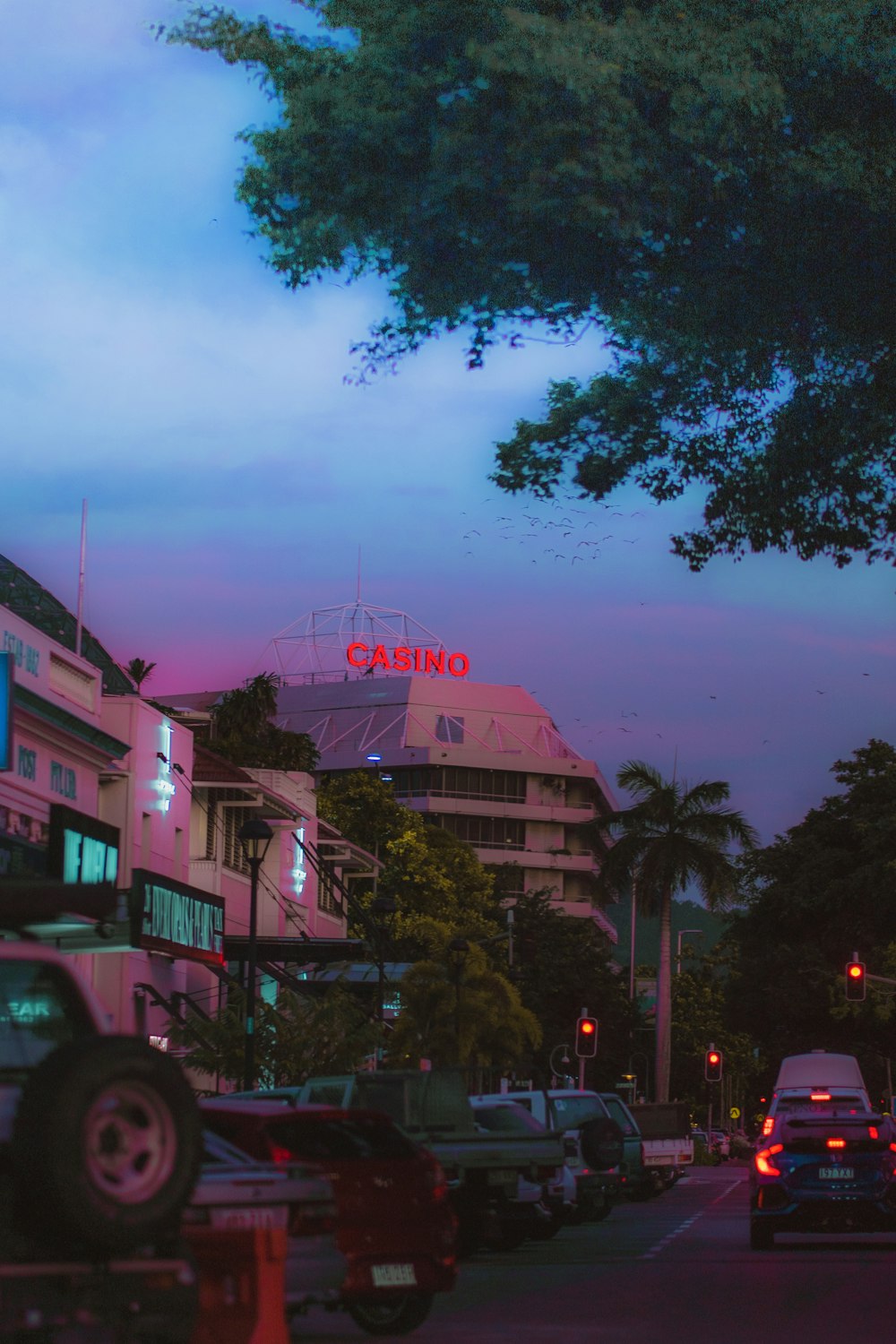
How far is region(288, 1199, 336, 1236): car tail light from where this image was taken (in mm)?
10070

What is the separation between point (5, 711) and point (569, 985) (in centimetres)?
5559

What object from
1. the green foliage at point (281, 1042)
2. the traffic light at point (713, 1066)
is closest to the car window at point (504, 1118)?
the green foliage at point (281, 1042)

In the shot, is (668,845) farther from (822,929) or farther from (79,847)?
(79,847)

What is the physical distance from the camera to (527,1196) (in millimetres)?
21438

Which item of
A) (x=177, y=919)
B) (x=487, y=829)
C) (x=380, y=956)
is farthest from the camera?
(x=487, y=829)

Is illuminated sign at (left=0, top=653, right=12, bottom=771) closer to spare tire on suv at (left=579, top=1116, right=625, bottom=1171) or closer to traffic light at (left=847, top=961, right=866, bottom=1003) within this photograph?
spare tire on suv at (left=579, top=1116, right=625, bottom=1171)

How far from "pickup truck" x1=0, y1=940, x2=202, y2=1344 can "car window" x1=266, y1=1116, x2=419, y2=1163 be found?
4.74 m

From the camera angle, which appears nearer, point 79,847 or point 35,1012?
point 35,1012

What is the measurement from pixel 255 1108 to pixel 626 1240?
12983 mm

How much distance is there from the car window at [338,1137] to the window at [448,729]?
119500mm

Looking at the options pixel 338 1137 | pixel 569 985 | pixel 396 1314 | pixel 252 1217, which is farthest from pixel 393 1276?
pixel 569 985

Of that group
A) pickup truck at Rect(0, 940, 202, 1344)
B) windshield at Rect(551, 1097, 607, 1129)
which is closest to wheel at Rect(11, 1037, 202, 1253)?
pickup truck at Rect(0, 940, 202, 1344)

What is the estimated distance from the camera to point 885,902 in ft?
227

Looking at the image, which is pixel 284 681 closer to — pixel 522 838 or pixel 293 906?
pixel 522 838
